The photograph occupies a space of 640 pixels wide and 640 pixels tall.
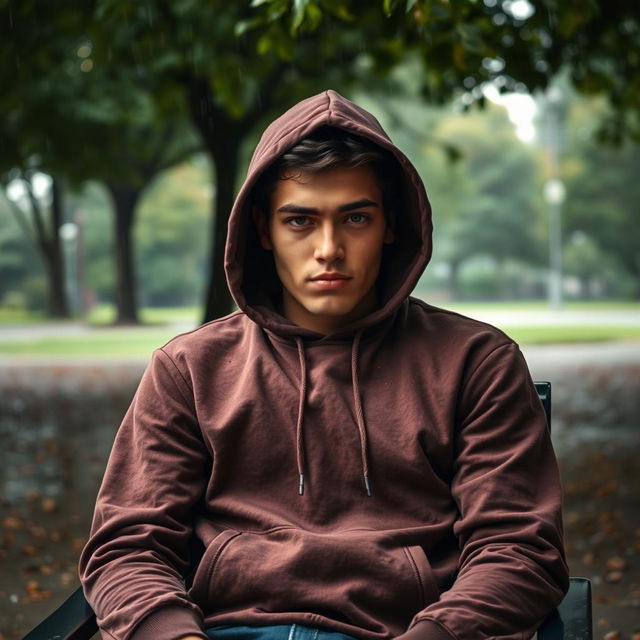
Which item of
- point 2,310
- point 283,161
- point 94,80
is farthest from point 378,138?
point 2,310

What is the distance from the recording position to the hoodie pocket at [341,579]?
2285 millimetres

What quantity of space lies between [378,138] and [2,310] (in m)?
52.9

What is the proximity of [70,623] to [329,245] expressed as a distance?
3.34 ft

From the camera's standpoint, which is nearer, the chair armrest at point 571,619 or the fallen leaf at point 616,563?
the chair armrest at point 571,619

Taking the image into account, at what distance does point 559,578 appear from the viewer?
2283mm

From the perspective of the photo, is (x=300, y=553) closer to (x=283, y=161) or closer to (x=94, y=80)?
(x=283, y=161)

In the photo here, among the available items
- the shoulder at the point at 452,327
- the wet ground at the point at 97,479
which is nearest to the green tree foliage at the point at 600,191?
the wet ground at the point at 97,479

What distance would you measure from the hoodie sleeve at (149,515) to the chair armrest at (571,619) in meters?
0.75

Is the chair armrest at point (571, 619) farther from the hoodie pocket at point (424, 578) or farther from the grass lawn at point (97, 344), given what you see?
the grass lawn at point (97, 344)

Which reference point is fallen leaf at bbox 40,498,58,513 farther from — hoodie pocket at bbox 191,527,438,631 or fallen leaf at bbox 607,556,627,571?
hoodie pocket at bbox 191,527,438,631

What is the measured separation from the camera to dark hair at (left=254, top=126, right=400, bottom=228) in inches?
96.6

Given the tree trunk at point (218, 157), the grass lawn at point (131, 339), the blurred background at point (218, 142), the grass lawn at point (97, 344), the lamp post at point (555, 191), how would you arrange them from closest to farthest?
the blurred background at point (218, 142), the tree trunk at point (218, 157), the grass lawn at point (97, 344), the grass lawn at point (131, 339), the lamp post at point (555, 191)

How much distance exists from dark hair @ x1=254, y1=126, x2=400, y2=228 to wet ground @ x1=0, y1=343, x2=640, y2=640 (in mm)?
2986

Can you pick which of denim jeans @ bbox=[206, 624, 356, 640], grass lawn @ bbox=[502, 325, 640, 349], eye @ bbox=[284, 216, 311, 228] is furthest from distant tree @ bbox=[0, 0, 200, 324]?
grass lawn @ bbox=[502, 325, 640, 349]
